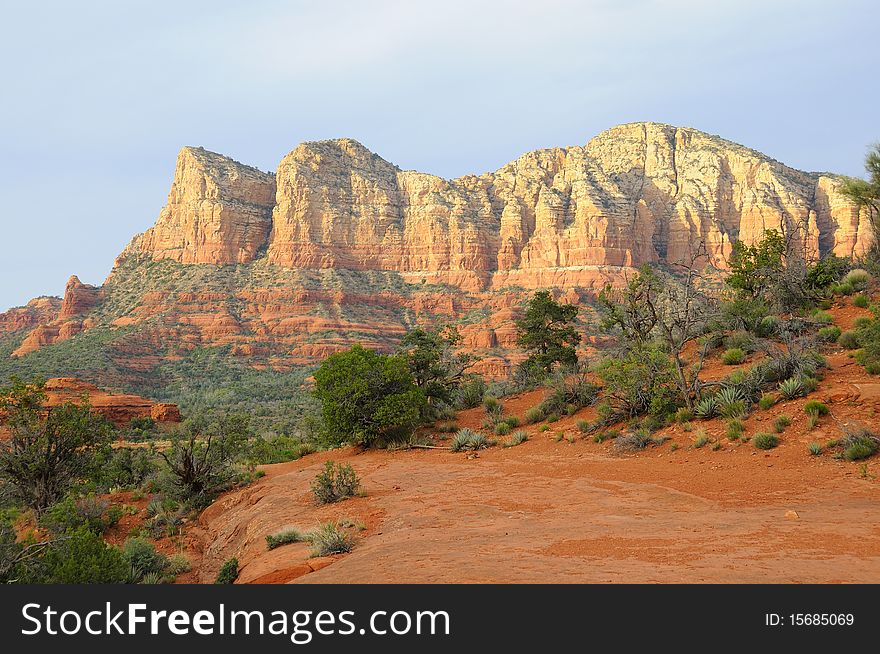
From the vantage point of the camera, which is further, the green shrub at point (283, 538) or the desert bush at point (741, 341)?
the desert bush at point (741, 341)

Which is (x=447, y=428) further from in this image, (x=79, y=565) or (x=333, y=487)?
(x=79, y=565)

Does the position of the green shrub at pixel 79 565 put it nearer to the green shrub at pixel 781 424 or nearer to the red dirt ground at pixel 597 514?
the red dirt ground at pixel 597 514

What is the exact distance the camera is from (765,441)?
39.8 ft

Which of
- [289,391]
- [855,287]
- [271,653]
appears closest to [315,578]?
[271,653]

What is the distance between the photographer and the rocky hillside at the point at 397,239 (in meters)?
83.7

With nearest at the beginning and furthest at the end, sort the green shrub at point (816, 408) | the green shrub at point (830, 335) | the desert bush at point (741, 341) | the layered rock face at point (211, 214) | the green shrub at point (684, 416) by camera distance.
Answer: the green shrub at point (816, 408)
the green shrub at point (684, 416)
the green shrub at point (830, 335)
the desert bush at point (741, 341)
the layered rock face at point (211, 214)

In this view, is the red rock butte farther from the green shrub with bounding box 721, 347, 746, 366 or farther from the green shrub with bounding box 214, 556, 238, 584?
the green shrub with bounding box 214, 556, 238, 584

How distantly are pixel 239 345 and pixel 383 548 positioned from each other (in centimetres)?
7837

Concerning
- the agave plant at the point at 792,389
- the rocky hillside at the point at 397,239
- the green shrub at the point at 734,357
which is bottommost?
the agave plant at the point at 792,389

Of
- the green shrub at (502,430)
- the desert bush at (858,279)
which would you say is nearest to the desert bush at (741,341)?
the desert bush at (858,279)

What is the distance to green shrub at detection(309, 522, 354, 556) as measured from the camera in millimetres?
7949

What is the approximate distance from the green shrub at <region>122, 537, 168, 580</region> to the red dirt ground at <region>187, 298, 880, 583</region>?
0.68m

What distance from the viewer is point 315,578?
6.44 metres

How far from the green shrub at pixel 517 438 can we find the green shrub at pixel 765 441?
711 centimetres
